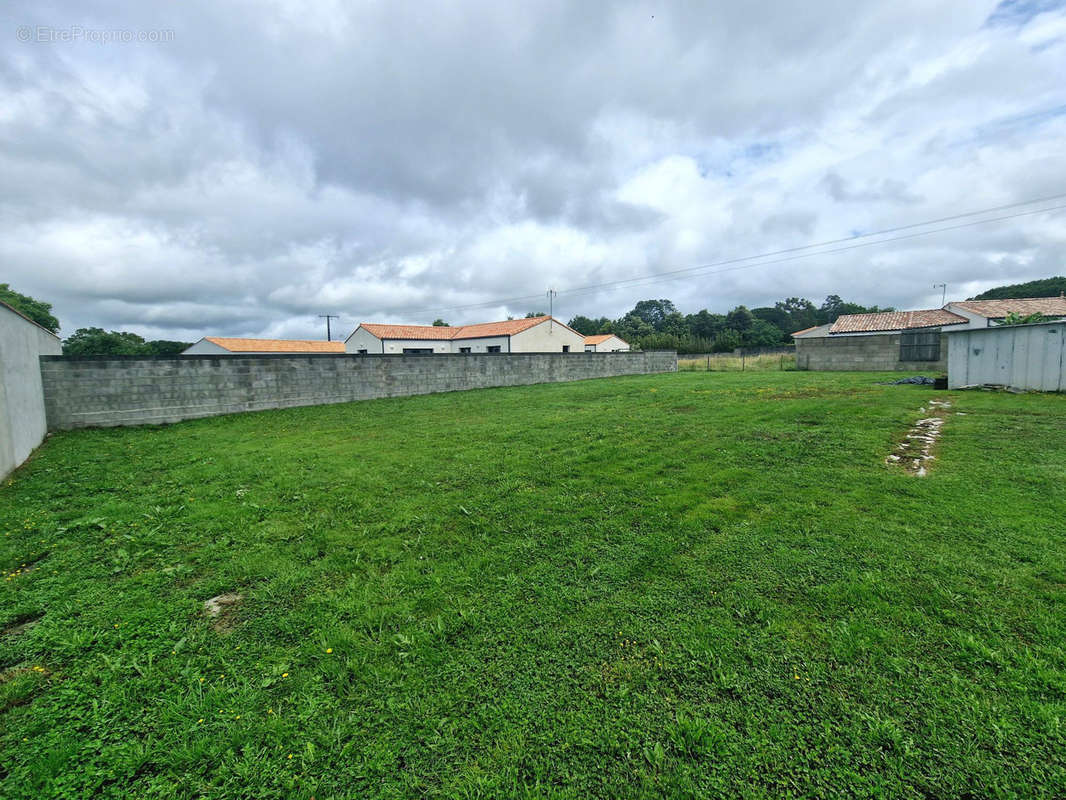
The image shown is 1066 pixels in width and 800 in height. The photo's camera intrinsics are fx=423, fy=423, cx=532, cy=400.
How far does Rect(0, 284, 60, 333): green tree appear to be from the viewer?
31.5 metres

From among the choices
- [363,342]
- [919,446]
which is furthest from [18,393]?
[363,342]

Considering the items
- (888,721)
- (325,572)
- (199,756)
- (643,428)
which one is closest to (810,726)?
(888,721)

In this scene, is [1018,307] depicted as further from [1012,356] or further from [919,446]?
[919,446]

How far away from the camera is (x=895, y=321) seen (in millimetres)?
28984

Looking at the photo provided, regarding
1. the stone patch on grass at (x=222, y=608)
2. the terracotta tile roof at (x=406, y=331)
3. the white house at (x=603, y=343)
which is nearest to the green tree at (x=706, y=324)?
the white house at (x=603, y=343)

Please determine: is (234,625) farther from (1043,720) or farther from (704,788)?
(1043,720)

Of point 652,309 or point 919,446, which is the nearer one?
point 919,446

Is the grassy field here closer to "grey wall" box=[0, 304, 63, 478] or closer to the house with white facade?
"grey wall" box=[0, 304, 63, 478]

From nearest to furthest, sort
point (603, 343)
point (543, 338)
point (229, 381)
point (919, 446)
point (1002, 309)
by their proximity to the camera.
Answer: point (919, 446)
point (229, 381)
point (1002, 309)
point (543, 338)
point (603, 343)

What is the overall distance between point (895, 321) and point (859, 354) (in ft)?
42.7

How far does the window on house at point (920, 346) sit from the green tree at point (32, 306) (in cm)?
5376

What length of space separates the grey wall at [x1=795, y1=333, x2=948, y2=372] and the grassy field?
18785 mm

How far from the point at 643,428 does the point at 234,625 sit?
6.22 m

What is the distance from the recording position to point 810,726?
167 centimetres
